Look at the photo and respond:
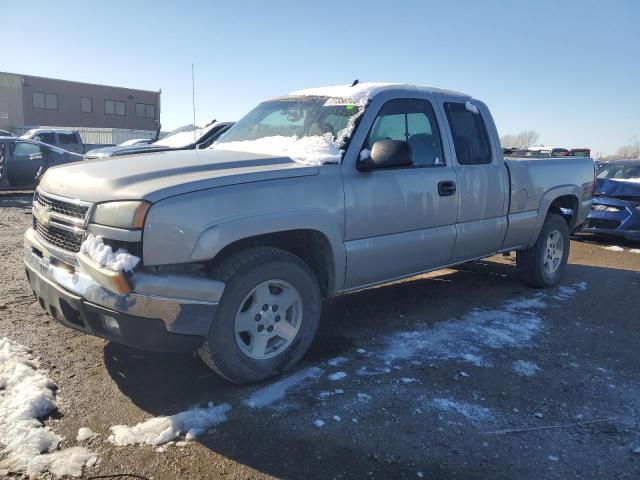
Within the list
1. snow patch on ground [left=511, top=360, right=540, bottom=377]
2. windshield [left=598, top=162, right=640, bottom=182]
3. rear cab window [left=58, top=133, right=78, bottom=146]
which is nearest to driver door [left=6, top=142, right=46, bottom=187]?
rear cab window [left=58, top=133, right=78, bottom=146]

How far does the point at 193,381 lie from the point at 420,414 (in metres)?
1.44

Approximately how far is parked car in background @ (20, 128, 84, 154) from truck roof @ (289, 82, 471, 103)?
19.3 m

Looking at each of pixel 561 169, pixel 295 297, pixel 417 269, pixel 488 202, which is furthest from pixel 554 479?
pixel 561 169

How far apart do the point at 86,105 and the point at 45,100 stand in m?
3.20

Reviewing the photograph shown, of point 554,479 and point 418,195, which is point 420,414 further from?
point 418,195

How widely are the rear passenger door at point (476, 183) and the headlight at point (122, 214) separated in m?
2.78

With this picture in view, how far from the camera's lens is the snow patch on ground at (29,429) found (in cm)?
253

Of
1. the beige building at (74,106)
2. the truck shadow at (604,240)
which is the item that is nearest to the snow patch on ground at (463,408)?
the truck shadow at (604,240)

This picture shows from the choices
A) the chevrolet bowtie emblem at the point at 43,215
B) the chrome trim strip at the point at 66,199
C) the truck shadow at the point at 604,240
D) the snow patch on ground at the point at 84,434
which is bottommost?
the snow patch on ground at the point at 84,434

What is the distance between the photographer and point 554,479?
101 inches

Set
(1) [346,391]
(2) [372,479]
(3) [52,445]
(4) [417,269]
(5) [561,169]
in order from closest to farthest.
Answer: (2) [372,479], (3) [52,445], (1) [346,391], (4) [417,269], (5) [561,169]

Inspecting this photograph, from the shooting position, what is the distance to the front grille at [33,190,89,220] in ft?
10.2

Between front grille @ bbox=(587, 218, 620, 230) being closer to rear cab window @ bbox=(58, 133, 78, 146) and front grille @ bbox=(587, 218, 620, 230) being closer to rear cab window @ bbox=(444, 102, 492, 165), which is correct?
rear cab window @ bbox=(444, 102, 492, 165)

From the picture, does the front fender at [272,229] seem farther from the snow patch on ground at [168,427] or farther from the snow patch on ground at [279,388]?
the snow patch on ground at [168,427]
